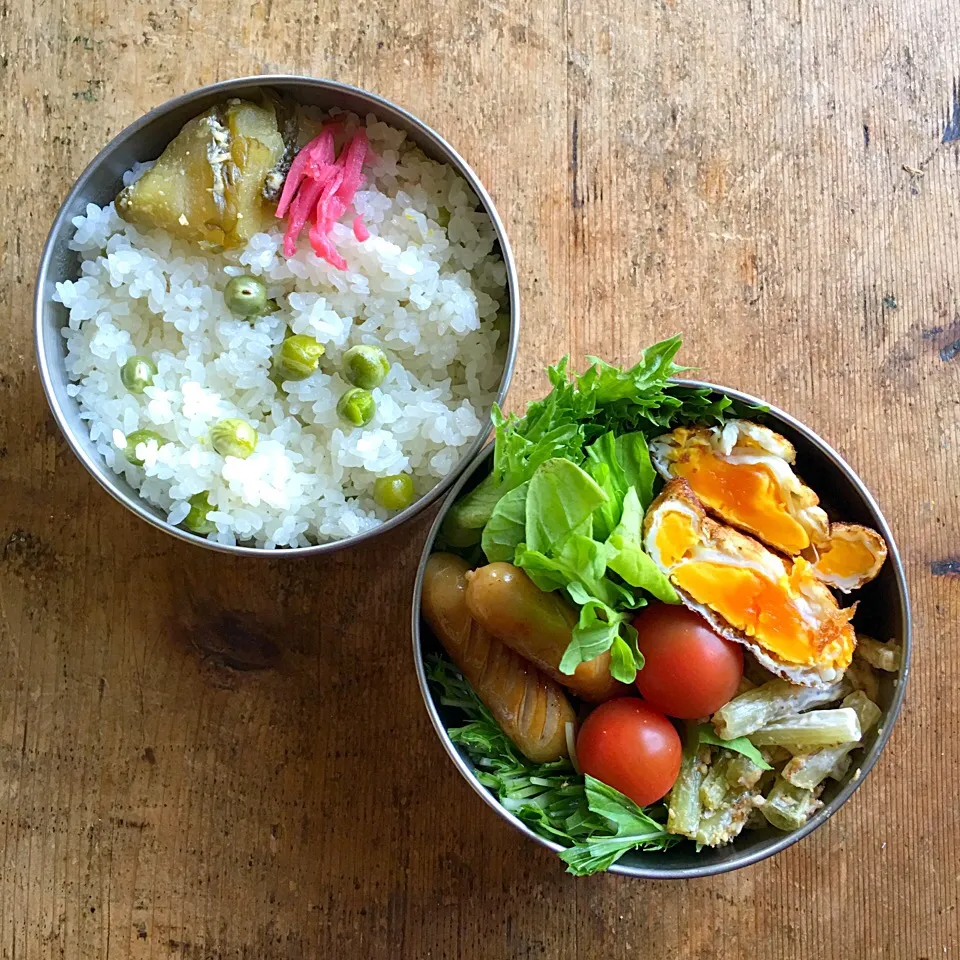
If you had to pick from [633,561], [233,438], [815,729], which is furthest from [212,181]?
[815,729]

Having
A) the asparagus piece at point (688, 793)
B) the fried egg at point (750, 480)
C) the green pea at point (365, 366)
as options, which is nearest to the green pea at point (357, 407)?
the green pea at point (365, 366)

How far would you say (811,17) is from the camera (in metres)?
2.00

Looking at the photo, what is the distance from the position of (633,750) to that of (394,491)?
1.99 ft

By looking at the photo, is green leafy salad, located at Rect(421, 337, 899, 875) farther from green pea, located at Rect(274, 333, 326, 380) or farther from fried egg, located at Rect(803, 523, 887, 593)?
green pea, located at Rect(274, 333, 326, 380)

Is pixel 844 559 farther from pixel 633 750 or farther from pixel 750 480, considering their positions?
pixel 633 750

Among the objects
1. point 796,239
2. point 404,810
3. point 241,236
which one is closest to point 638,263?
point 796,239

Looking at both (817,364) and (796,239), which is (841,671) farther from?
(796,239)

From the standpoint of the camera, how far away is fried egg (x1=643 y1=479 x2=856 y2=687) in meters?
1.53

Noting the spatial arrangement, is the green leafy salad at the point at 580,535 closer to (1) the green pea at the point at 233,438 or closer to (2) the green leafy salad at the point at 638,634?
(2) the green leafy salad at the point at 638,634

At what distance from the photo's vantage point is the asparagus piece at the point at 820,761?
1566 mm

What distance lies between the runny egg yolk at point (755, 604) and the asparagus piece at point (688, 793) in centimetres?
20

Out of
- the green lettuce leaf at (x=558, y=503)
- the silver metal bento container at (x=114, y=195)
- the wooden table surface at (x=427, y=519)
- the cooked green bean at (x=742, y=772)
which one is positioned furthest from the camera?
the wooden table surface at (x=427, y=519)

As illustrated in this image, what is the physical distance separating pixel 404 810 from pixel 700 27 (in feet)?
5.61

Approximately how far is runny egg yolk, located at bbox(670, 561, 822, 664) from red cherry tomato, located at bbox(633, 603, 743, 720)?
0.13 ft
